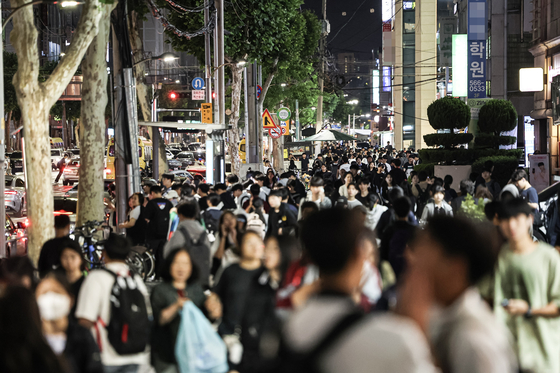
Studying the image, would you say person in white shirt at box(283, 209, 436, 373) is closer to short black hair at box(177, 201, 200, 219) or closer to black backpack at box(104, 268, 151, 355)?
black backpack at box(104, 268, 151, 355)

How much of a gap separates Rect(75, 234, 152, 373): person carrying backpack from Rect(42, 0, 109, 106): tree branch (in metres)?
7.02

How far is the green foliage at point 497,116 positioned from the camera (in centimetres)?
2802

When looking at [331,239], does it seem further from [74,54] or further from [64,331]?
[74,54]

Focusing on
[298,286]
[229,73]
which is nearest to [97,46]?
[298,286]

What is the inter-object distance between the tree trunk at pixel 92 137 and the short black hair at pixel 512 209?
1062cm

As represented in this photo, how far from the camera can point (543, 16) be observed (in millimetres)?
30781

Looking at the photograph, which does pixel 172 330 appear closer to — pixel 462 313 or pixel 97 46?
pixel 462 313

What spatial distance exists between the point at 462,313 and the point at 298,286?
199 centimetres

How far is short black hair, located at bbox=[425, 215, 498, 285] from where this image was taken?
295 centimetres

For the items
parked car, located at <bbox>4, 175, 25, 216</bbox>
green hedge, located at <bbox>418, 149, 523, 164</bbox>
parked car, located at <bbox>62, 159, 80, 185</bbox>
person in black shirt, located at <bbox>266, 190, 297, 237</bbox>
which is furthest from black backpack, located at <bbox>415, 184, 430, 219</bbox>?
parked car, located at <bbox>62, 159, 80, 185</bbox>

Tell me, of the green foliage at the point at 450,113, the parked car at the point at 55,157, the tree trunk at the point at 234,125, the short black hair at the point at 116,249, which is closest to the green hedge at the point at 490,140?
the green foliage at the point at 450,113

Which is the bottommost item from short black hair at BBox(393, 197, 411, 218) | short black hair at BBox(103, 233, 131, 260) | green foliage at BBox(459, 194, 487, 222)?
green foliage at BBox(459, 194, 487, 222)

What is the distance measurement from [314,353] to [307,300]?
36cm

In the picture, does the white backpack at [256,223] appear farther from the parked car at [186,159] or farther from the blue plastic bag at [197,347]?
the parked car at [186,159]
